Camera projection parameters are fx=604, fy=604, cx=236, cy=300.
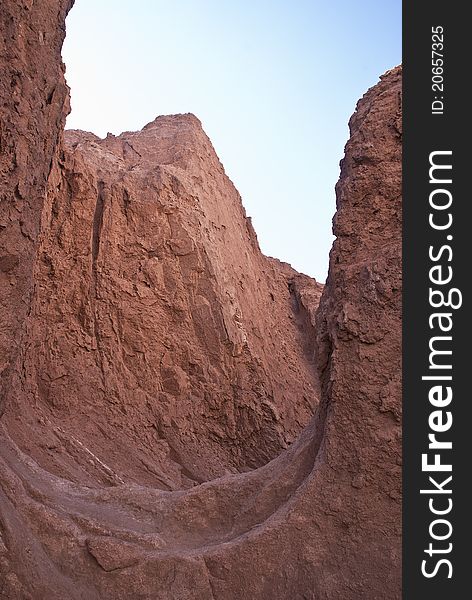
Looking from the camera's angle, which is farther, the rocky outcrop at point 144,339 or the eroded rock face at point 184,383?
the rocky outcrop at point 144,339

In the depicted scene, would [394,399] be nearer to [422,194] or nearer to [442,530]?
[442,530]

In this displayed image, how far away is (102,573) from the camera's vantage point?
4.80 m

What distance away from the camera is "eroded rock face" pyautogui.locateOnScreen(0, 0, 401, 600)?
4.71 meters

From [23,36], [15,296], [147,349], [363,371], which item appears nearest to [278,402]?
[147,349]

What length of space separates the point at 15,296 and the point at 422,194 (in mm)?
3221

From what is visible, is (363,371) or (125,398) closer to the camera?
(363,371)

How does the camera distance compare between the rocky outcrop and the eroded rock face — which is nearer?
the eroded rock face

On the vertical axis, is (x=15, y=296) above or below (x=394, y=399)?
above

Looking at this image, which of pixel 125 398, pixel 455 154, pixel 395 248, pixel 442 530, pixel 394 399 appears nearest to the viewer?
pixel 442 530

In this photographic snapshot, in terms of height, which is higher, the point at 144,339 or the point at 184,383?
the point at 144,339

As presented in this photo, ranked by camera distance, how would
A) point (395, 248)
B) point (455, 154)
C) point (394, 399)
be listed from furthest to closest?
point (395, 248) < point (394, 399) < point (455, 154)

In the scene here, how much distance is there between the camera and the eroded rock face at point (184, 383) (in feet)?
15.4

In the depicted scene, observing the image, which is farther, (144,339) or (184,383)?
(184,383)

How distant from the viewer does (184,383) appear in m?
10.5
